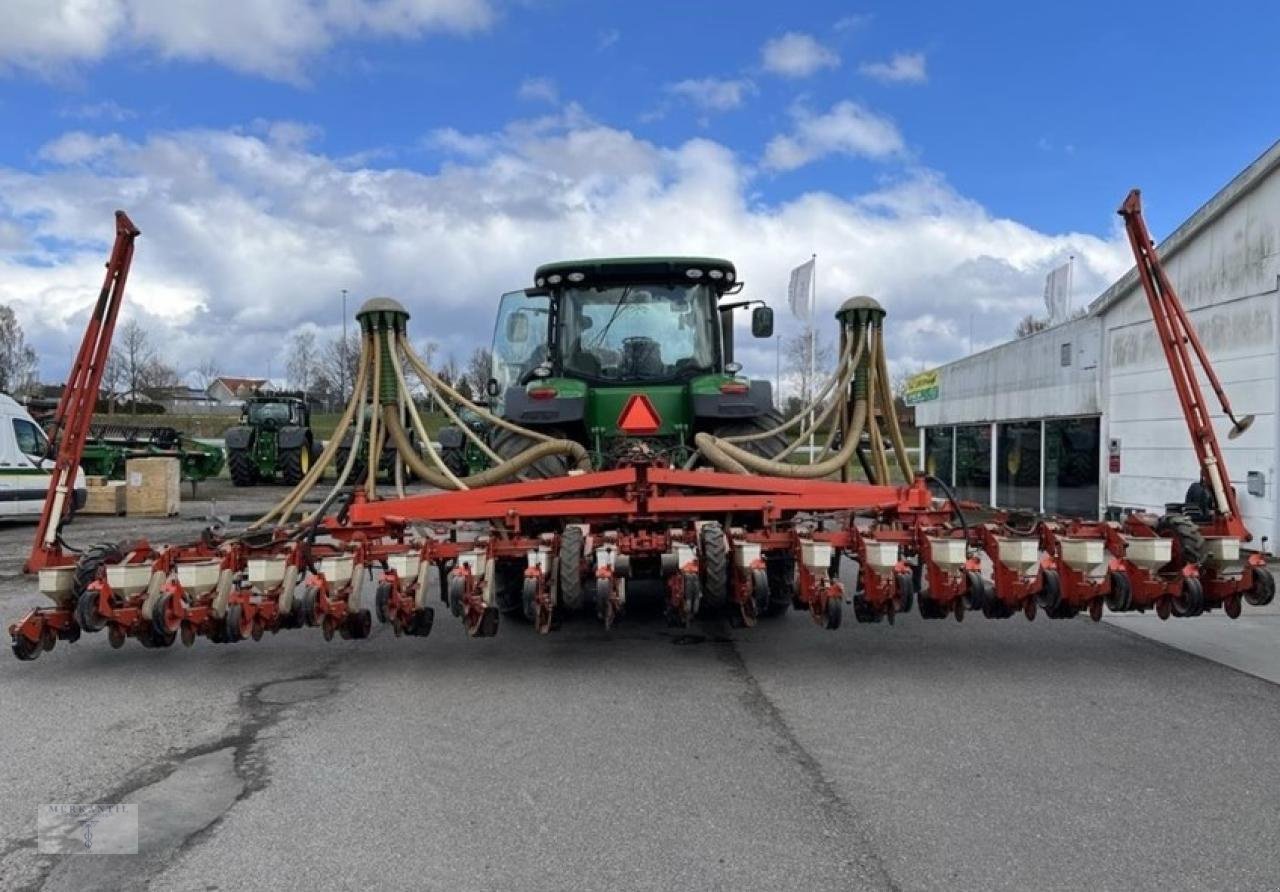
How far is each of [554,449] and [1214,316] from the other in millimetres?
9430

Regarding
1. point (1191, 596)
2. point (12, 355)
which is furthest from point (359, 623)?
point (12, 355)

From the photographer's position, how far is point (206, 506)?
20344 mm

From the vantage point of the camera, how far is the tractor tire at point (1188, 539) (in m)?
5.90

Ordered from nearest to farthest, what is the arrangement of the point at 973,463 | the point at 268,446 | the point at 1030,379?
the point at 1030,379 → the point at 973,463 → the point at 268,446

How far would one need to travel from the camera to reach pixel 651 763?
449 cm

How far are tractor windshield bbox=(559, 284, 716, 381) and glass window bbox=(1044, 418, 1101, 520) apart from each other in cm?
937

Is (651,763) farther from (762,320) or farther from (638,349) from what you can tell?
(762,320)

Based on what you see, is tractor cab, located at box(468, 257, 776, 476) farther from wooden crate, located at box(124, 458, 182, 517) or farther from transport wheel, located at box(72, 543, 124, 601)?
wooden crate, located at box(124, 458, 182, 517)

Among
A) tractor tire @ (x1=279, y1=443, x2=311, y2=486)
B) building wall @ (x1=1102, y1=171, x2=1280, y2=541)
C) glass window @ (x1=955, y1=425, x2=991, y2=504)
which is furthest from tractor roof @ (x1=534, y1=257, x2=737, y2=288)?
tractor tire @ (x1=279, y1=443, x2=311, y2=486)

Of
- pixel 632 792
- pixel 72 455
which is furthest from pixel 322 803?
pixel 72 455

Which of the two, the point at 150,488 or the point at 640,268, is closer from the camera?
the point at 640,268

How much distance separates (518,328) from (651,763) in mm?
9643

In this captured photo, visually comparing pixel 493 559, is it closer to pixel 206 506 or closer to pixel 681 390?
pixel 681 390

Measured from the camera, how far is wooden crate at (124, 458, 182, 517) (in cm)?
1828
